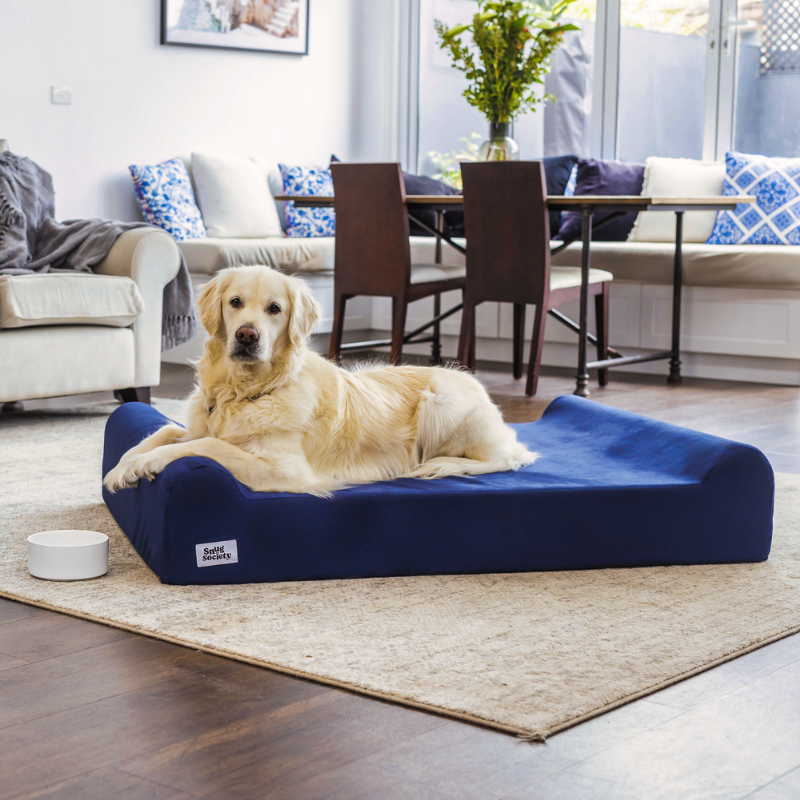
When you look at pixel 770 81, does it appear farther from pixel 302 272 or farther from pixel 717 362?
pixel 302 272

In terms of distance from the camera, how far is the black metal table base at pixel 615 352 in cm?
470

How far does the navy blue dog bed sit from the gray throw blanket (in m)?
2.07

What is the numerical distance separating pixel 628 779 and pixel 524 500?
2.97 feet

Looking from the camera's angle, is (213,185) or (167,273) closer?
(167,273)

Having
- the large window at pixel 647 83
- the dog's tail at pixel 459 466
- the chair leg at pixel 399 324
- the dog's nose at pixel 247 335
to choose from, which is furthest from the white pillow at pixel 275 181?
the dog's nose at pixel 247 335

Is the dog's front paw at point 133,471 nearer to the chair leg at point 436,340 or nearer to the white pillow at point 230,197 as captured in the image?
the chair leg at point 436,340

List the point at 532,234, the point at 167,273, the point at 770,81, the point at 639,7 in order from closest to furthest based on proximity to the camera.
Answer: the point at 167,273 → the point at 532,234 → the point at 770,81 → the point at 639,7

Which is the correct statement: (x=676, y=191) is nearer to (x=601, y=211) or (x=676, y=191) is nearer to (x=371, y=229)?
(x=601, y=211)

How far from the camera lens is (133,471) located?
86.4 inches

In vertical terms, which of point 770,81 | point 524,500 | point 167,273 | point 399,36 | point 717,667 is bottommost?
point 717,667

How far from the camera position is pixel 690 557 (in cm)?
229

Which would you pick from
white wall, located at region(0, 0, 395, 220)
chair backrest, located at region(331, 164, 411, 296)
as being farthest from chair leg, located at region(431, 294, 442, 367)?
white wall, located at region(0, 0, 395, 220)

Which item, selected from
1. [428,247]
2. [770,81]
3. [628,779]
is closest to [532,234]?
[428,247]

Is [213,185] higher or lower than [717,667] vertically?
higher
